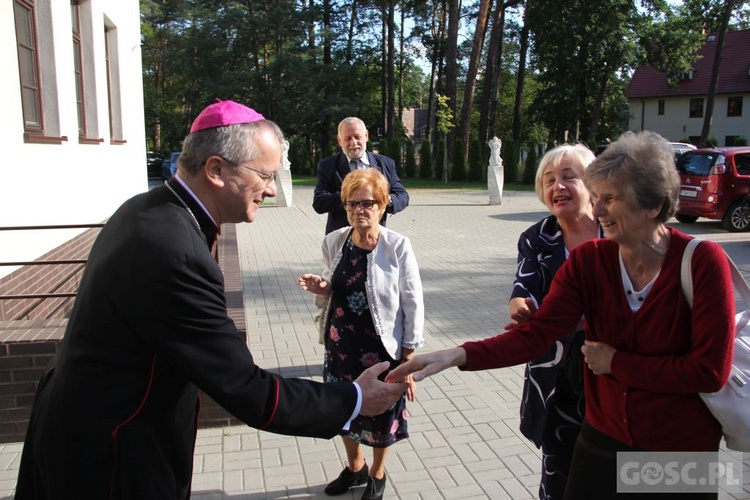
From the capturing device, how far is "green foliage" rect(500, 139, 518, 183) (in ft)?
105

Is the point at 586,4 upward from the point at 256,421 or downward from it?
upward

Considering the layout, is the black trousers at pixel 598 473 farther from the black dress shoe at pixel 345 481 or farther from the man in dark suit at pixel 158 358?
the black dress shoe at pixel 345 481

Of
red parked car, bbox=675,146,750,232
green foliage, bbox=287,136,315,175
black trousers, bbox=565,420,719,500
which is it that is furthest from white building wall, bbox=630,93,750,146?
black trousers, bbox=565,420,719,500

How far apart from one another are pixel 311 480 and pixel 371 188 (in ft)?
5.75

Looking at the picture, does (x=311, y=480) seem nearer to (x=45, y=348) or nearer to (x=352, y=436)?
(x=352, y=436)

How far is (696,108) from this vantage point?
2173 inches

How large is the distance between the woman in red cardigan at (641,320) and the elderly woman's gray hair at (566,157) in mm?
676

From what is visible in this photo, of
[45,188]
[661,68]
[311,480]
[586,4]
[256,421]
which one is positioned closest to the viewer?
[256,421]

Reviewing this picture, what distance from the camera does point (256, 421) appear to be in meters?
1.84

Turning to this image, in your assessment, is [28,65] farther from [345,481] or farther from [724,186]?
[724,186]

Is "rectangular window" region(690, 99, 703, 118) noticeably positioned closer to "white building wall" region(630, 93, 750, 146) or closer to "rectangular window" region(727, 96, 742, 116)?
"white building wall" region(630, 93, 750, 146)

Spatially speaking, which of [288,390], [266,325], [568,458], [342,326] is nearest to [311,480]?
[342,326]

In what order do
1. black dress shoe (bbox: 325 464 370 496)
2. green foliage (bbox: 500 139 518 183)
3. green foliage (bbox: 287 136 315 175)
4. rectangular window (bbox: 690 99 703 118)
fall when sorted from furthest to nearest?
rectangular window (bbox: 690 99 703 118) < green foliage (bbox: 287 136 315 175) < green foliage (bbox: 500 139 518 183) < black dress shoe (bbox: 325 464 370 496)

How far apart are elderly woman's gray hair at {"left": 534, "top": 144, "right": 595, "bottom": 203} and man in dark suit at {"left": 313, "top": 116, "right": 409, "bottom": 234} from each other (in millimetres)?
2304
